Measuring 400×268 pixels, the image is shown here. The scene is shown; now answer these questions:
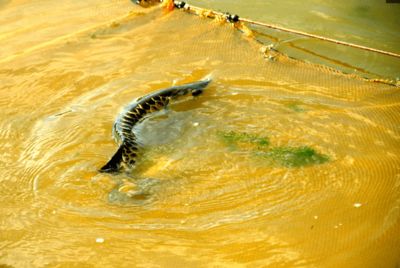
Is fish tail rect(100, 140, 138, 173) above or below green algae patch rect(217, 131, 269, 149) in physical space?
below

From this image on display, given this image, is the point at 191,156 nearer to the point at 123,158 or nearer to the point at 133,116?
the point at 123,158

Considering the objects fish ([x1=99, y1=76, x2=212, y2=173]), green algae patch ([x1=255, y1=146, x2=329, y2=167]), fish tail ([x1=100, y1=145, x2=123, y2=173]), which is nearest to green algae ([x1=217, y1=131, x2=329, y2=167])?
green algae patch ([x1=255, y1=146, x2=329, y2=167])

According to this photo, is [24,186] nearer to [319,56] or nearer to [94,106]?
[94,106]

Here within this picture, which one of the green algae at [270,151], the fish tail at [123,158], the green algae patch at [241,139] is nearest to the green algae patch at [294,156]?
the green algae at [270,151]

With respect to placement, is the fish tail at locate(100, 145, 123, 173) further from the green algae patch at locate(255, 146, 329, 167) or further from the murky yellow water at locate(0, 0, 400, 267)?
the green algae patch at locate(255, 146, 329, 167)

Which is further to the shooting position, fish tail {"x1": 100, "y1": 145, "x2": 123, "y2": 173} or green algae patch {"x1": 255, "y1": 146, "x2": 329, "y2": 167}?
green algae patch {"x1": 255, "y1": 146, "x2": 329, "y2": 167}

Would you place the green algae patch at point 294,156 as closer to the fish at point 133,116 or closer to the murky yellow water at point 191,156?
the murky yellow water at point 191,156

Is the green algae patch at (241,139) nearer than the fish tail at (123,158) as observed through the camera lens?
No
